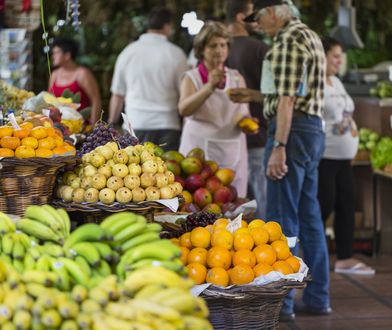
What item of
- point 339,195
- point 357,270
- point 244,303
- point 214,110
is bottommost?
point 357,270

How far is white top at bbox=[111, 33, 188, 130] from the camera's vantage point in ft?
22.4

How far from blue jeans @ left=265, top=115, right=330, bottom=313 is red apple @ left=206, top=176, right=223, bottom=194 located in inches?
14.1

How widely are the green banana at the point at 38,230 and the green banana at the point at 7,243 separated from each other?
0.07m

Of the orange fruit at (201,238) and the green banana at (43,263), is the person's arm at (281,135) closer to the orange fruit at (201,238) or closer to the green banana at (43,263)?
the orange fruit at (201,238)

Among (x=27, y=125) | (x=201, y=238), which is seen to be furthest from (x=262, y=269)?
(x=27, y=125)

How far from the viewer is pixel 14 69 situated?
26.1 feet

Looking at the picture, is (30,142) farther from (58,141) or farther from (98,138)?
(98,138)

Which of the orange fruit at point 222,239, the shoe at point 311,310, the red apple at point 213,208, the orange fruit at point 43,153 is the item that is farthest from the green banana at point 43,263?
the shoe at point 311,310

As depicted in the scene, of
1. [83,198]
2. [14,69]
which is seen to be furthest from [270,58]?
[14,69]

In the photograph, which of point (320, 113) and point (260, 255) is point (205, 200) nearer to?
point (320, 113)

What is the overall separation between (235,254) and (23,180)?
86 centimetres

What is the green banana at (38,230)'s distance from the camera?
2.62 metres

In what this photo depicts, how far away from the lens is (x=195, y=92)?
5.73m

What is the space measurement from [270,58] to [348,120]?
5.02ft
